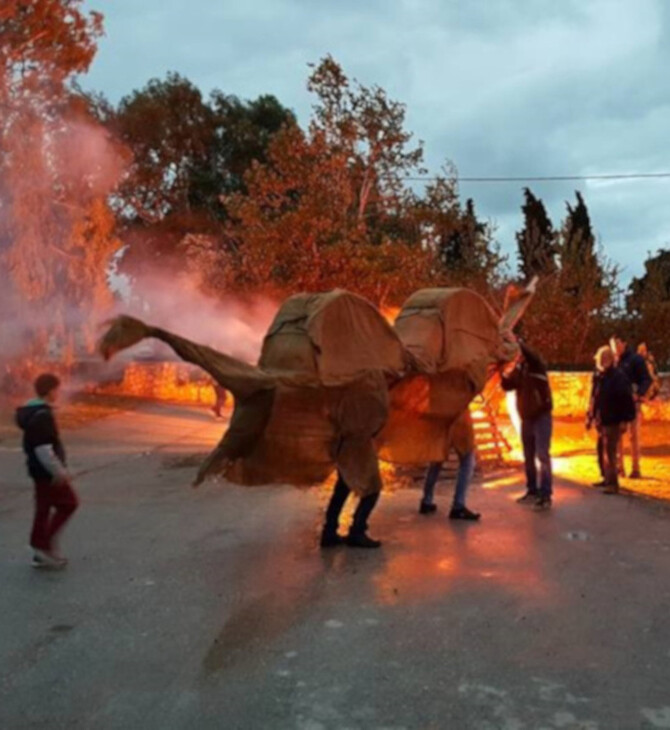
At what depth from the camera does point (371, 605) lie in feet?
18.3

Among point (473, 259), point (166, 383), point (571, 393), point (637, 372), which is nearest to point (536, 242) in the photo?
point (473, 259)

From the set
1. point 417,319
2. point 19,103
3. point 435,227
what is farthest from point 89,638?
point 19,103

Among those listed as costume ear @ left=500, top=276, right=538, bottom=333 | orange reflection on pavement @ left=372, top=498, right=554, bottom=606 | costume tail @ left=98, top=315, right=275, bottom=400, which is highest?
costume ear @ left=500, top=276, right=538, bottom=333

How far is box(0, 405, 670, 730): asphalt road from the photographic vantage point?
3955mm

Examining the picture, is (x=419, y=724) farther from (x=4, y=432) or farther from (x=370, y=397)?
(x=4, y=432)

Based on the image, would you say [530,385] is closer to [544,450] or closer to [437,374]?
[544,450]

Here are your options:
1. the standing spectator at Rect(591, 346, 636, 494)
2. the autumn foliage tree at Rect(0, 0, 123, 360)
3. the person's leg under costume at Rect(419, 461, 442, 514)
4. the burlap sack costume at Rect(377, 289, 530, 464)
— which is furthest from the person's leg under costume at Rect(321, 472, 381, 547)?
the autumn foliage tree at Rect(0, 0, 123, 360)

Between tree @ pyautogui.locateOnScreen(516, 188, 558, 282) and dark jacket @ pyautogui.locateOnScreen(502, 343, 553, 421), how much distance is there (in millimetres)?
18360

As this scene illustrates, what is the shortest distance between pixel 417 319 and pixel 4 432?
1224 centimetres

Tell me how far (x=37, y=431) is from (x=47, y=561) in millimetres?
1020

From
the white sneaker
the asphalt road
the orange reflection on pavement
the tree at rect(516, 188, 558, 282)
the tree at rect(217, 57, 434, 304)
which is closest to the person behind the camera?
the asphalt road

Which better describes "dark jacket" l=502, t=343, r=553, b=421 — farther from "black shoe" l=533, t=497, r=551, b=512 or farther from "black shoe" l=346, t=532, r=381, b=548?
"black shoe" l=346, t=532, r=381, b=548

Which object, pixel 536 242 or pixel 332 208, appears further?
pixel 536 242

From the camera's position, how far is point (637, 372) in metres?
10.9
